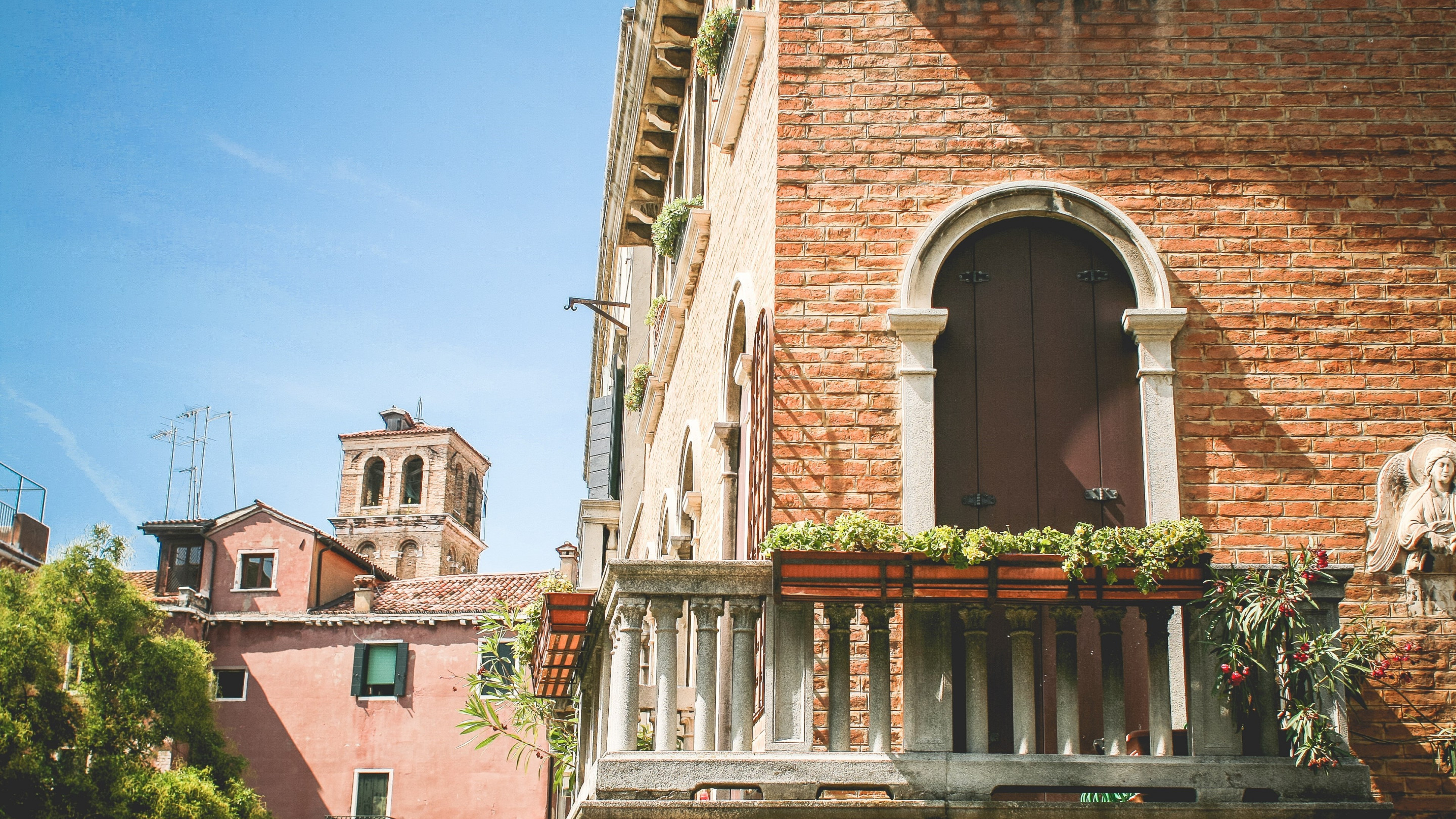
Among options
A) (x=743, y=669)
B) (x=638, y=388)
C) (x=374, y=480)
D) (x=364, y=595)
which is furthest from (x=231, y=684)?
(x=374, y=480)

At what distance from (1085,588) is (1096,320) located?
2024mm

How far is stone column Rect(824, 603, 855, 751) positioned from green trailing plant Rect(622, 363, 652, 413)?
9356mm

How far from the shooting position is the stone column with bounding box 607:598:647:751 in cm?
581

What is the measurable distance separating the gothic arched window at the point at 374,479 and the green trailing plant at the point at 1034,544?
7236 centimetres

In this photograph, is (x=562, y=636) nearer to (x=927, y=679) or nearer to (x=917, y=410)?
(x=917, y=410)

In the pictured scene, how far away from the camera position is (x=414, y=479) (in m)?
75.5

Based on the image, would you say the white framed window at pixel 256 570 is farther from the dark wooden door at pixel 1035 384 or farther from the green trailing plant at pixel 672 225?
the dark wooden door at pixel 1035 384

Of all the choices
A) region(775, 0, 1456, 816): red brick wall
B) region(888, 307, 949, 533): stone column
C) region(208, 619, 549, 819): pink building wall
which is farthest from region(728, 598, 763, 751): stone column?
region(208, 619, 549, 819): pink building wall

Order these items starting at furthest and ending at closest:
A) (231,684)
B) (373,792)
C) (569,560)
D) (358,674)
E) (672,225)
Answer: (231,684)
(358,674)
(373,792)
(569,560)
(672,225)

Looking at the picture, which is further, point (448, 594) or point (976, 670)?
point (448, 594)

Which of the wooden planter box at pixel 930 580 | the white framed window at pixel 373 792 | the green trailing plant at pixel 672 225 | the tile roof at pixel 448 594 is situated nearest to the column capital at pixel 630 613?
the wooden planter box at pixel 930 580

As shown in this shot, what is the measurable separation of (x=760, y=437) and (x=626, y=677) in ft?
6.83

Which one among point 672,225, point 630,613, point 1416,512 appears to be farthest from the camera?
point 672,225

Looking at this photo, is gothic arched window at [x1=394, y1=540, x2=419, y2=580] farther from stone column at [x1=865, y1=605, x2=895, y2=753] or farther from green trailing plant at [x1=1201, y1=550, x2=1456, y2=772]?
green trailing plant at [x1=1201, y1=550, x2=1456, y2=772]
